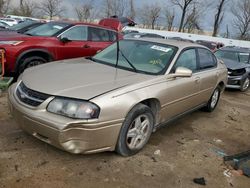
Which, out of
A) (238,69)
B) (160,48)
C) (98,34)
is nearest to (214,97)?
(160,48)

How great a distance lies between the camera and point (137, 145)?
146 inches

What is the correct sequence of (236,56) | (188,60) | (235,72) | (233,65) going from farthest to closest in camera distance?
(236,56) < (233,65) < (235,72) < (188,60)

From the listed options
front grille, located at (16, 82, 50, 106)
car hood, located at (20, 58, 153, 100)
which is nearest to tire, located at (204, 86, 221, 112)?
car hood, located at (20, 58, 153, 100)

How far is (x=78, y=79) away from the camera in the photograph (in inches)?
136

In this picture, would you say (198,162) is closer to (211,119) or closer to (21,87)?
(211,119)

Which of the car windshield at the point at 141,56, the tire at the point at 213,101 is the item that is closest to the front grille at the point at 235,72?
the tire at the point at 213,101

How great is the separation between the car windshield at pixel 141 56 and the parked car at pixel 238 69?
200 inches

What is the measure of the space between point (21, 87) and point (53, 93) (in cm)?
68

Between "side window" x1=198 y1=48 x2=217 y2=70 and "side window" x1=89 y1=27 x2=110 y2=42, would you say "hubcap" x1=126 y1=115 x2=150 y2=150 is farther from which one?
"side window" x1=89 y1=27 x2=110 y2=42

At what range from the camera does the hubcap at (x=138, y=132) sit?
3536 mm

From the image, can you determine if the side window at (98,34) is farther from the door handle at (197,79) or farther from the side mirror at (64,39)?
the door handle at (197,79)

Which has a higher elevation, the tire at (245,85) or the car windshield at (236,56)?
the car windshield at (236,56)

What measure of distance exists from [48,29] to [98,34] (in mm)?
1370

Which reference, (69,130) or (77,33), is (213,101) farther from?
(69,130)
